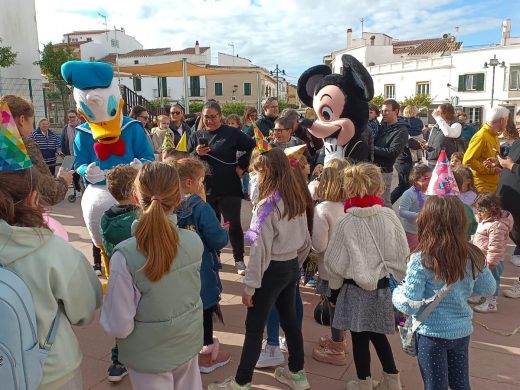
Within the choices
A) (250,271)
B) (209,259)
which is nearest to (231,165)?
(209,259)

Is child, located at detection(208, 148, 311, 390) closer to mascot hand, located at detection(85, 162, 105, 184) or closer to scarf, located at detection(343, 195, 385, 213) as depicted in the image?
scarf, located at detection(343, 195, 385, 213)

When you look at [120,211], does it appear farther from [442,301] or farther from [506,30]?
[506,30]

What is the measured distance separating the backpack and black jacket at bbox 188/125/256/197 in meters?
3.09

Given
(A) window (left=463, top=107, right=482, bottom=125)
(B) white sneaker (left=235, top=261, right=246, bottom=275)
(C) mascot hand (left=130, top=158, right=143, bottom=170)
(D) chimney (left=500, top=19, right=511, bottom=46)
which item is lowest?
(B) white sneaker (left=235, top=261, right=246, bottom=275)

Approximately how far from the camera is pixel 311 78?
487 cm

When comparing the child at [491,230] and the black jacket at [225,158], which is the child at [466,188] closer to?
the child at [491,230]

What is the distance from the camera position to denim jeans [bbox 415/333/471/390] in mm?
2160

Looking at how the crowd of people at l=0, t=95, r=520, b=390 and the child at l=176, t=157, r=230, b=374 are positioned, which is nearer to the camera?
the crowd of people at l=0, t=95, r=520, b=390

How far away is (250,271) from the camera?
2.49 m

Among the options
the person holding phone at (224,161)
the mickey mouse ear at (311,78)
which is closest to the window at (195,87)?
the mickey mouse ear at (311,78)

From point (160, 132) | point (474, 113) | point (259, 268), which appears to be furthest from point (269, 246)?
point (474, 113)

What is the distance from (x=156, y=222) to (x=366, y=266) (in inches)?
49.3

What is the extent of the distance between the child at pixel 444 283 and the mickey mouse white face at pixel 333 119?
2.20m

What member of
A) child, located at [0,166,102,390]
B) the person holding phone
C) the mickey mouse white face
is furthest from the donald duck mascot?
child, located at [0,166,102,390]
